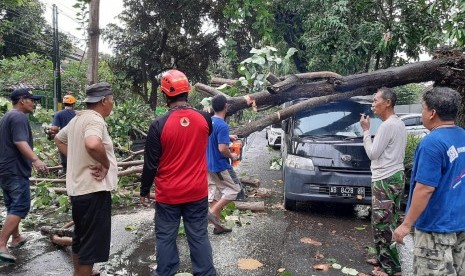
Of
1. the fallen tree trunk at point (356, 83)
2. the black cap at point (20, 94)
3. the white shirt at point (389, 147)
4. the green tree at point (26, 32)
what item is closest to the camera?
the white shirt at point (389, 147)

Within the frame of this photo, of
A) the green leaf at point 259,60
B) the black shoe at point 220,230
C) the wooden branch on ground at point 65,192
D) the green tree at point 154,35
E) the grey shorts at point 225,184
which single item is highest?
the green tree at point 154,35

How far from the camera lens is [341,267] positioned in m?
4.69

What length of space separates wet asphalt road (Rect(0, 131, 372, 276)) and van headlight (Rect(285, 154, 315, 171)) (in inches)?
35.5

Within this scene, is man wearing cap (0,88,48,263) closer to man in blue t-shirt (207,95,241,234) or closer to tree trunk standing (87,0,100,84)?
tree trunk standing (87,0,100,84)

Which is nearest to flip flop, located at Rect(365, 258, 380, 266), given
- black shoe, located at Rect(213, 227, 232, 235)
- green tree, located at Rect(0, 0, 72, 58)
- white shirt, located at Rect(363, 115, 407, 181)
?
white shirt, located at Rect(363, 115, 407, 181)

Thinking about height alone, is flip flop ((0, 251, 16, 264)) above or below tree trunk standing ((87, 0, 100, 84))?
below

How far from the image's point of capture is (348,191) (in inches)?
254

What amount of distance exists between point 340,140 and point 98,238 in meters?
4.44

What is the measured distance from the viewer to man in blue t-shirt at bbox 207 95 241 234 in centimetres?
545

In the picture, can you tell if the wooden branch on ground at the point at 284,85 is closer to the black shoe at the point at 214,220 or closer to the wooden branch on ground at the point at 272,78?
the wooden branch on ground at the point at 272,78

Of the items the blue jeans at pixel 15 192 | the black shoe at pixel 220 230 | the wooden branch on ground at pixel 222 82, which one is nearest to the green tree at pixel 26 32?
the wooden branch on ground at pixel 222 82

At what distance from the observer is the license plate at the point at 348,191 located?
6422 millimetres

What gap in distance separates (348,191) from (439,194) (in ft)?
12.0

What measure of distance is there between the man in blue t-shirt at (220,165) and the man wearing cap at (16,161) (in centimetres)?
217
